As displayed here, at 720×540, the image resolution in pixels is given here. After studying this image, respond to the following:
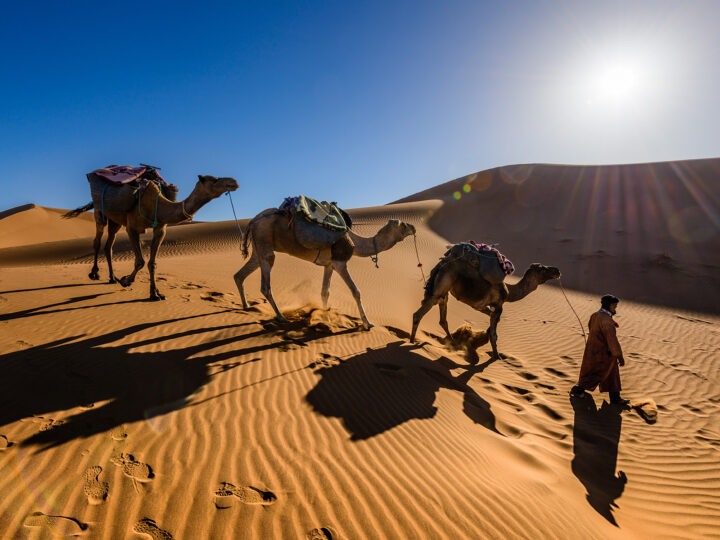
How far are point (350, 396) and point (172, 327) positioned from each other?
3.74m

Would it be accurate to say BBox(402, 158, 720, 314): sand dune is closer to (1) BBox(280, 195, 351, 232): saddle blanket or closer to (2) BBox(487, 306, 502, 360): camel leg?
(2) BBox(487, 306, 502, 360): camel leg

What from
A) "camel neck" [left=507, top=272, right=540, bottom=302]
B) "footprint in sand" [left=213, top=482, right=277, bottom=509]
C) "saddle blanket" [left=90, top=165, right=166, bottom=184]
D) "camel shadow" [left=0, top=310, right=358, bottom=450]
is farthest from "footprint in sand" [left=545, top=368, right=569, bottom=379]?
"saddle blanket" [left=90, top=165, right=166, bottom=184]

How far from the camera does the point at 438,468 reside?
10.1ft

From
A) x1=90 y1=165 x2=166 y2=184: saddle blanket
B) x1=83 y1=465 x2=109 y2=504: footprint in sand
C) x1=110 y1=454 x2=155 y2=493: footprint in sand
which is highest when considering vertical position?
x1=90 y1=165 x2=166 y2=184: saddle blanket

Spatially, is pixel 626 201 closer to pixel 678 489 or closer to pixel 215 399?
pixel 678 489

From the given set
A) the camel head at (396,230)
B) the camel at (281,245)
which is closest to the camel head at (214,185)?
the camel at (281,245)

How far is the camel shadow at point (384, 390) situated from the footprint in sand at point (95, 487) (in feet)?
6.52

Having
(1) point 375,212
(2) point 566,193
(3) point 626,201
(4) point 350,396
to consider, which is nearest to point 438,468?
(4) point 350,396

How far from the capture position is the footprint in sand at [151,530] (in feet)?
6.52

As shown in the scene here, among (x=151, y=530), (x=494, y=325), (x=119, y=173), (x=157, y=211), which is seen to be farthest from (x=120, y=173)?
(x=494, y=325)

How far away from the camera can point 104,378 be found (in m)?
3.82

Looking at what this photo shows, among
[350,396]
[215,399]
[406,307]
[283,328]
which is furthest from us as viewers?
[406,307]

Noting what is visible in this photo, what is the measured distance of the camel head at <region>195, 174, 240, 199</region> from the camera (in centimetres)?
692

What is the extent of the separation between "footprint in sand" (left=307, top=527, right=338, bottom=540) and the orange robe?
5.34 m
